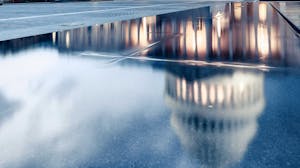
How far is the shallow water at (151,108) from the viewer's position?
14.0ft

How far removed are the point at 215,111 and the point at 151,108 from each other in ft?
3.22

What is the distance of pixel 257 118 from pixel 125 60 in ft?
17.9

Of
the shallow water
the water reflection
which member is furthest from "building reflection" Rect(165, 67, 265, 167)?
the water reflection

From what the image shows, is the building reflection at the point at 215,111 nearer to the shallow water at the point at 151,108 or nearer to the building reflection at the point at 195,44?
the shallow water at the point at 151,108

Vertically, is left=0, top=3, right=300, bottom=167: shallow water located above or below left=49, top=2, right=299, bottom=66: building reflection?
below

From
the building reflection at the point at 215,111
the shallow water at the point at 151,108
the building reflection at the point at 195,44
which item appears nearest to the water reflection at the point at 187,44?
the building reflection at the point at 195,44

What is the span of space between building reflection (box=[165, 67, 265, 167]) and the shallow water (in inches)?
0.6

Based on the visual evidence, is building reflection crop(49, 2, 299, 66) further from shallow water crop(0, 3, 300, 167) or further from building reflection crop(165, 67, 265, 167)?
building reflection crop(165, 67, 265, 167)

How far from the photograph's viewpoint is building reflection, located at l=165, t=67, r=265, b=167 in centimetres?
436

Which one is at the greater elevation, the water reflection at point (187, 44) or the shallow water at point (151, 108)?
the water reflection at point (187, 44)

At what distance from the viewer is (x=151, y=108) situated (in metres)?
6.07

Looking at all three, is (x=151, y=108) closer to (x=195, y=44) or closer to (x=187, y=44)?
(x=187, y=44)

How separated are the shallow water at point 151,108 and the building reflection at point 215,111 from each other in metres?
0.01

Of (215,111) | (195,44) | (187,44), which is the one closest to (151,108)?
(215,111)
